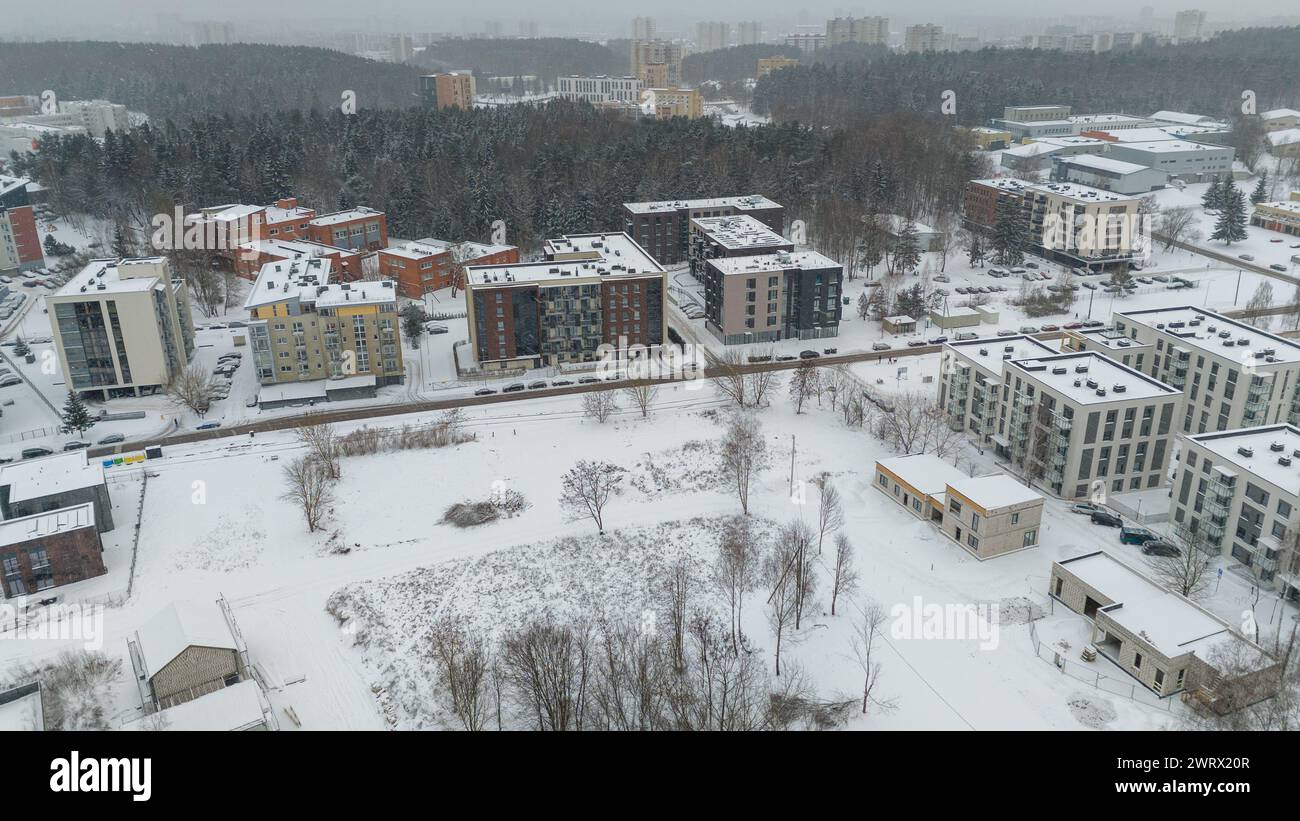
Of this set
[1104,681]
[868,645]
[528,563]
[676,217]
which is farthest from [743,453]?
[676,217]

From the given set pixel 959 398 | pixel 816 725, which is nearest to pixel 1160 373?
pixel 959 398

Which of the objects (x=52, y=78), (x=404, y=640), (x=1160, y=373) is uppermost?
(x=52, y=78)

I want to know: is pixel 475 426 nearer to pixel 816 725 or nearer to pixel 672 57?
pixel 816 725

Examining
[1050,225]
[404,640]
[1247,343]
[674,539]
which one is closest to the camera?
[404,640]

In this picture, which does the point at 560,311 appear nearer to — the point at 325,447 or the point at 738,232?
the point at 325,447

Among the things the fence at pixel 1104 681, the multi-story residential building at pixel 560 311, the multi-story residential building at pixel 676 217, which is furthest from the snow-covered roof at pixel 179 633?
the multi-story residential building at pixel 676 217

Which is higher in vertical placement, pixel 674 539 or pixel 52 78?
pixel 52 78

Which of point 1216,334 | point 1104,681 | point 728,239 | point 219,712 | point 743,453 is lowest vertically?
point 1104,681
